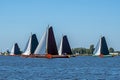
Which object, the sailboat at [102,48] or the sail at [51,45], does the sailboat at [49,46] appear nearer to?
the sail at [51,45]

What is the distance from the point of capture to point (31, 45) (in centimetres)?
18675

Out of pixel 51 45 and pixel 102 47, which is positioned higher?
pixel 102 47

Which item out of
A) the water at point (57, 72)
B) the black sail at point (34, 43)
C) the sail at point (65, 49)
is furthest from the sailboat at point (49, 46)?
the water at point (57, 72)

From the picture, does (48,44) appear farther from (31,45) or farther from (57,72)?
(57,72)

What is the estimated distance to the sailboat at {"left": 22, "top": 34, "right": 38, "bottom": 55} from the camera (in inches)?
7308

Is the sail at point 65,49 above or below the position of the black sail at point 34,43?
below

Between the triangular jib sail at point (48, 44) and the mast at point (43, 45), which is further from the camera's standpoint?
the mast at point (43, 45)

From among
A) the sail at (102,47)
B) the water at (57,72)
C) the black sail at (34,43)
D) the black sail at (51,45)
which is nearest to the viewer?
the water at (57,72)

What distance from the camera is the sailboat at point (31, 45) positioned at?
18562 centimetres

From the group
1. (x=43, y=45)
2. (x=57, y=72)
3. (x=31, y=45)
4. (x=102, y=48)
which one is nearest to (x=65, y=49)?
(x=31, y=45)

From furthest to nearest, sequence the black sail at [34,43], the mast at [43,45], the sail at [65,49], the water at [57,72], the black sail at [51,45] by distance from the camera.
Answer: the black sail at [34,43]
the sail at [65,49]
the mast at [43,45]
the black sail at [51,45]
the water at [57,72]

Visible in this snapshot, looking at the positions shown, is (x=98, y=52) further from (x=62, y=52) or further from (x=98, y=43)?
(x=62, y=52)

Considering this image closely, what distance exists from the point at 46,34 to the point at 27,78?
277 feet

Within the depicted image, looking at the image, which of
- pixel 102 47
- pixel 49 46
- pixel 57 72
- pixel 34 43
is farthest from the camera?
Result: pixel 102 47
